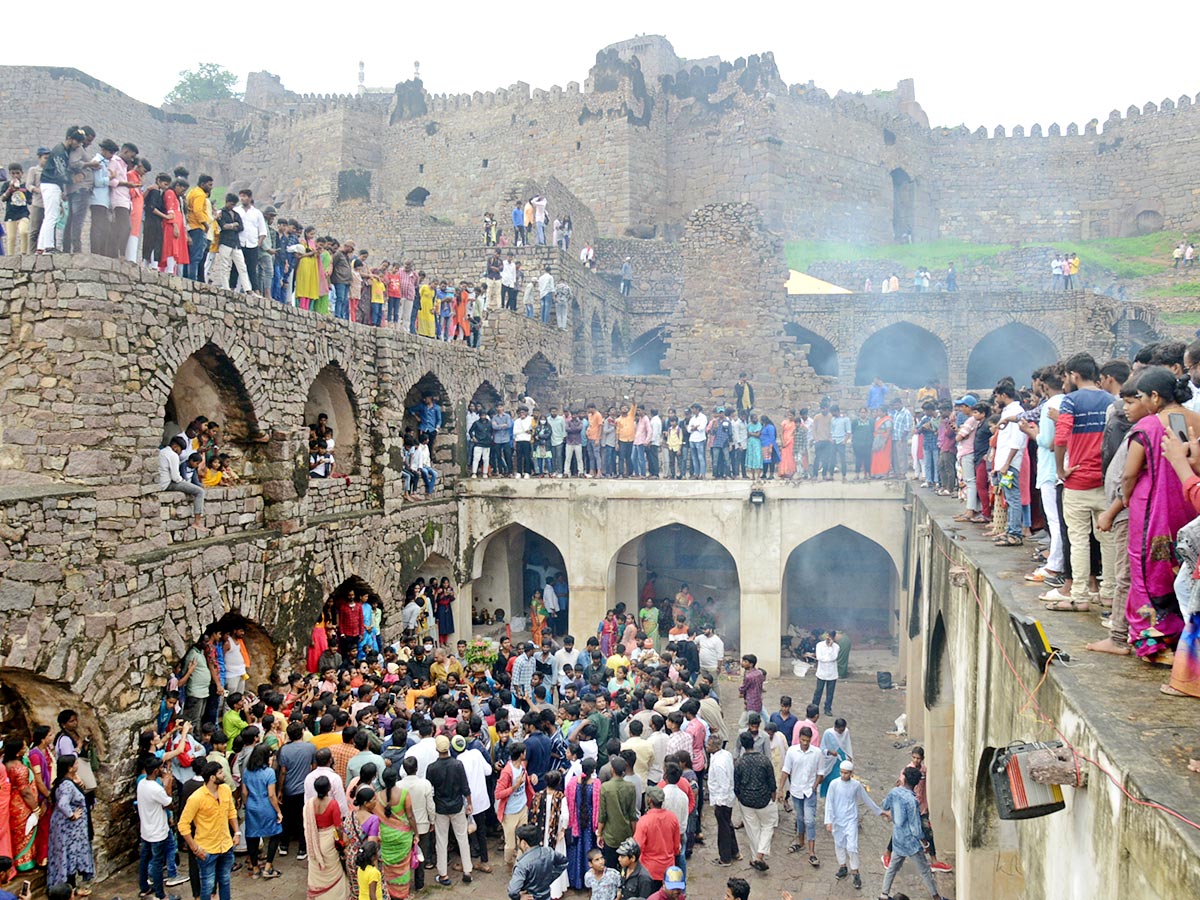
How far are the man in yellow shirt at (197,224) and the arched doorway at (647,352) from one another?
18.6m

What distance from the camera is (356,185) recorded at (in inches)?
1574

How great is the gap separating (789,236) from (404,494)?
966 inches

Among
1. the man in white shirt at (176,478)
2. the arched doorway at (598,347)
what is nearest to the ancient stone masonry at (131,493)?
the man in white shirt at (176,478)

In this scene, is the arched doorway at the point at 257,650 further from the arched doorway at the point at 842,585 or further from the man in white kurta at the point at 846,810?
the arched doorway at the point at 842,585

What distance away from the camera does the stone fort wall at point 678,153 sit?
121 feet

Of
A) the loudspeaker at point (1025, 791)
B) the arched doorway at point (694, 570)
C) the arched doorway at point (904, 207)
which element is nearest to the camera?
the loudspeaker at point (1025, 791)

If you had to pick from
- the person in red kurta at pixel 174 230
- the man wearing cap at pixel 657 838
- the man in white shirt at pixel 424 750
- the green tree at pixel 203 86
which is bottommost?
the man wearing cap at pixel 657 838

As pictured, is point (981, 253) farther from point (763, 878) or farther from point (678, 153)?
point (763, 878)

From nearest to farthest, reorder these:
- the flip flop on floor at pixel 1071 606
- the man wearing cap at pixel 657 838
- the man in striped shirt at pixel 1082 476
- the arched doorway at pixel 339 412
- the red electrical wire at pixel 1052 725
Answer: the red electrical wire at pixel 1052 725 → the man in striped shirt at pixel 1082 476 → the flip flop on floor at pixel 1071 606 → the man wearing cap at pixel 657 838 → the arched doorway at pixel 339 412

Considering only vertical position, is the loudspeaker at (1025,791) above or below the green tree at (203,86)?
below

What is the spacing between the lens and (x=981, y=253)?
35.0 meters

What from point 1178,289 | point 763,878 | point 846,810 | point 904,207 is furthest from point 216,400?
point 904,207

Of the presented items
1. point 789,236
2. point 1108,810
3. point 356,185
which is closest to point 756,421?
point 1108,810

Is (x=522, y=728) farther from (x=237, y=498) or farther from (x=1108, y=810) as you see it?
(x=1108, y=810)
